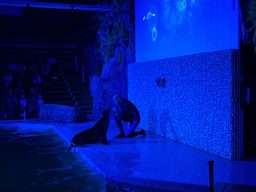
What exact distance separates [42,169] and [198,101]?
138 inches

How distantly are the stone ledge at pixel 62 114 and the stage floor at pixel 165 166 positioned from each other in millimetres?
4049

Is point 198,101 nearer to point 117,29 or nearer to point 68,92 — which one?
point 117,29

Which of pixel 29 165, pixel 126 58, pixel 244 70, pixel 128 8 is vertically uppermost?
pixel 128 8

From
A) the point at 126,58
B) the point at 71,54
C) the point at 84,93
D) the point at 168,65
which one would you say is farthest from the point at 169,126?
the point at 71,54

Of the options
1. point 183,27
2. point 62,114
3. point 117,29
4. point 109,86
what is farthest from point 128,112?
point 117,29

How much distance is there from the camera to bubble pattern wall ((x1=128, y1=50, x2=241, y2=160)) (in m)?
5.67

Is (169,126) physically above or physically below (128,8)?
below

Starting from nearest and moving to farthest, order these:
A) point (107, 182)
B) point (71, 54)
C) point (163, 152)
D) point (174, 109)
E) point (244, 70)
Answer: point (107, 182)
point (244, 70)
point (163, 152)
point (174, 109)
point (71, 54)

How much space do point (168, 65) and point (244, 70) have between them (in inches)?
102

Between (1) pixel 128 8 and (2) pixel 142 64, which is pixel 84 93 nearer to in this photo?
(1) pixel 128 8

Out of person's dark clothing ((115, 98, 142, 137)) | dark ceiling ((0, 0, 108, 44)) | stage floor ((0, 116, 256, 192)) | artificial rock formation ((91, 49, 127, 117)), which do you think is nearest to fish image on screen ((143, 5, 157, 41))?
person's dark clothing ((115, 98, 142, 137))

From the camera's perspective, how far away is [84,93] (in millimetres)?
16188

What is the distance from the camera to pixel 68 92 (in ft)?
52.1

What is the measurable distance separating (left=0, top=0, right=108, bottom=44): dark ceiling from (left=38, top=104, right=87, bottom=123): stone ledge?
7.47 metres
